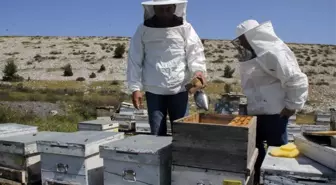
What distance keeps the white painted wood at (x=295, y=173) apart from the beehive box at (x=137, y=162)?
734 millimetres

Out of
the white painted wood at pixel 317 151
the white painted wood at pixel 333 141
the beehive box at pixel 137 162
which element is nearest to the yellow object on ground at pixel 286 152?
the white painted wood at pixel 317 151

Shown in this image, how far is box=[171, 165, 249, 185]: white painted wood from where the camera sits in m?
2.69

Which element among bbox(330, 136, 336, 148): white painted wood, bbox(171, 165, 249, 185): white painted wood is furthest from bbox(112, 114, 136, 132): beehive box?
bbox(330, 136, 336, 148): white painted wood

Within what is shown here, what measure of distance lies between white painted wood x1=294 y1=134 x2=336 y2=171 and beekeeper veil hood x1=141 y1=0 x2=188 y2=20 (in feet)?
5.13

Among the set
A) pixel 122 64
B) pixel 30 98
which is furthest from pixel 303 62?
pixel 30 98

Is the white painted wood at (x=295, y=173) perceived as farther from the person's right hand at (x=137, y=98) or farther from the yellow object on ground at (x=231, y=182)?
the person's right hand at (x=137, y=98)

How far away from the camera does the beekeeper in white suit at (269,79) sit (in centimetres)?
338

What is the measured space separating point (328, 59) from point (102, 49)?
22093 millimetres

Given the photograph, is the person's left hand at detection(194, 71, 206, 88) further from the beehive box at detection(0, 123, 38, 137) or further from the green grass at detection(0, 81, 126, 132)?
the green grass at detection(0, 81, 126, 132)

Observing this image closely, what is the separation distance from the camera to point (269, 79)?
3.54 meters

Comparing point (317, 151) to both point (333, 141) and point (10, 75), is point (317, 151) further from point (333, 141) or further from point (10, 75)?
point (10, 75)

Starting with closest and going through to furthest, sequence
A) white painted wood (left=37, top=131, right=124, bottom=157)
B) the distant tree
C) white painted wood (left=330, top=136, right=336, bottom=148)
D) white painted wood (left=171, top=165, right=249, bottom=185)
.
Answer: white painted wood (left=330, top=136, right=336, bottom=148)
white painted wood (left=171, top=165, right=249, bottom=185)
white painted wood (left=37, top=131, right=124, bottom=157)
the distant tree

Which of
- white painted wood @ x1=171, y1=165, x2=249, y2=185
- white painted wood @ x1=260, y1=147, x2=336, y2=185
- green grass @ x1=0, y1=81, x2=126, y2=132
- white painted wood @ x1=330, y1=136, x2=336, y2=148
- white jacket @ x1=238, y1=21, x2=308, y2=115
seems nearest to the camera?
white painted wood @ x1=260, y1=147, x2=336, y2=185

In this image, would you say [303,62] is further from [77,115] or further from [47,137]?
[47,137]
